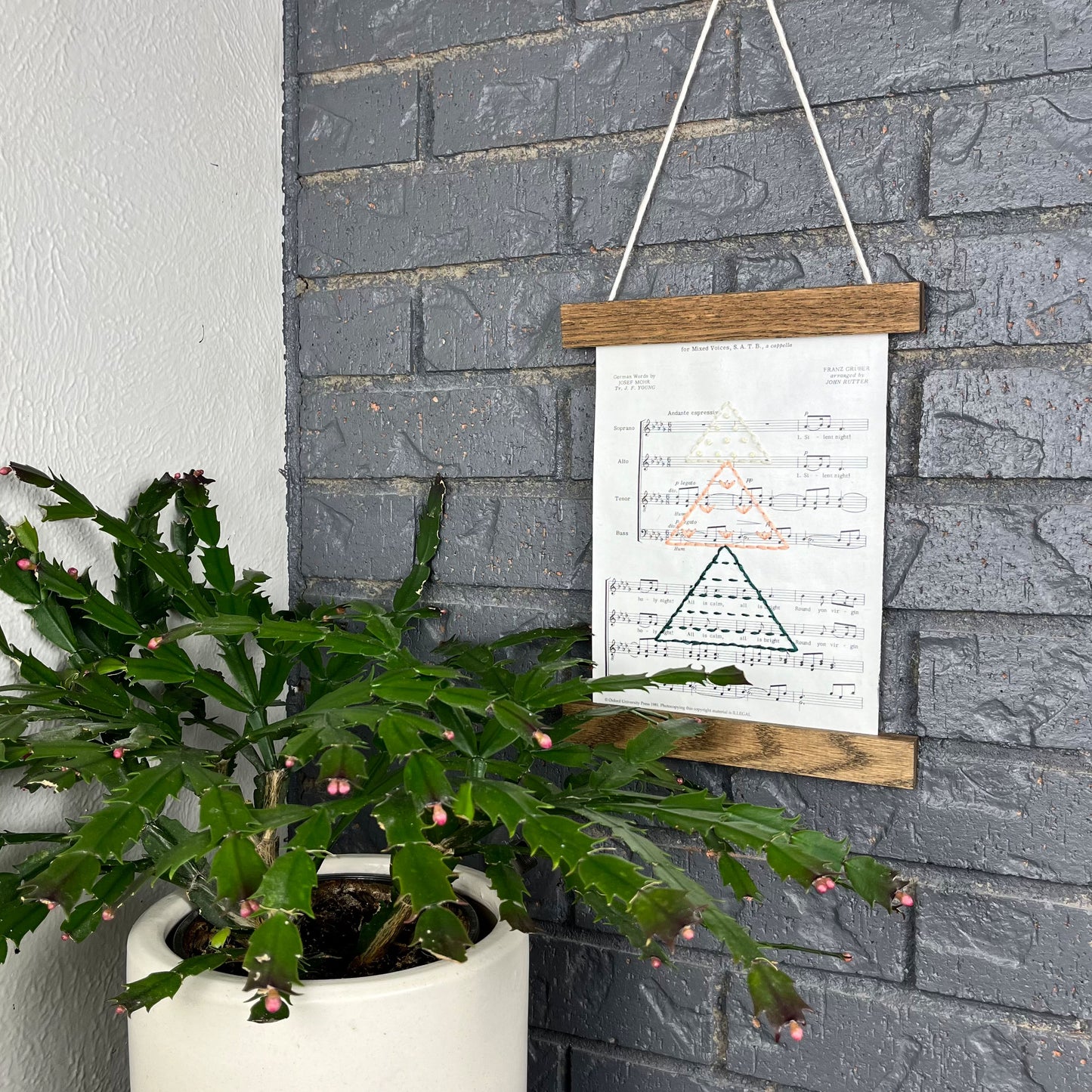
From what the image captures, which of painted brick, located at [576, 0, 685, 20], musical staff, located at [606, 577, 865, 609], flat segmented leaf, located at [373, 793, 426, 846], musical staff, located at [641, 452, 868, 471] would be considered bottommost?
flat segmented leaf, located at [373, 793, 426, 846]

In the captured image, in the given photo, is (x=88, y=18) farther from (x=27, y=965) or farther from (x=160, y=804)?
(x=27, y=965)

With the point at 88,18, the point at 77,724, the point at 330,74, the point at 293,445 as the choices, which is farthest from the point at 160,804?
the point at 330,74

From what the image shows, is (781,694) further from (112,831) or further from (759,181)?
(112,831)

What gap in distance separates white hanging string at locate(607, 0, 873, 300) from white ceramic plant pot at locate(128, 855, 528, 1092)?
733 millimetres

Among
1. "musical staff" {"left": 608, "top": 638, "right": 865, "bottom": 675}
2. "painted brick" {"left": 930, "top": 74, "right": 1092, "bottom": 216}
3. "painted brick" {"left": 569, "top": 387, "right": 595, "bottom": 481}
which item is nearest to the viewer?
"painted brick" {"left": 930, "top": 74, "right": 1092, "bottom": 216}

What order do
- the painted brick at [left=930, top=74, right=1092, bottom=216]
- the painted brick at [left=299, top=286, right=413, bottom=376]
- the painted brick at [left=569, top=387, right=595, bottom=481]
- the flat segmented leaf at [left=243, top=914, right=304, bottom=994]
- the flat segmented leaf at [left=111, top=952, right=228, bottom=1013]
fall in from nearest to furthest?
the flat segmented leaf at [left=243, top=914, right=304, bottom=994] → the flat segmented leaf at [left=111, top=952, right=228, bottom=1013] → the painted brick at [left=930, top=74, right=1092, bottom=216] → the painted brick at [left=569, top=387, right=595, bottom=481] → the painted brick at [left=299, top=286, right=413, bottom=376]

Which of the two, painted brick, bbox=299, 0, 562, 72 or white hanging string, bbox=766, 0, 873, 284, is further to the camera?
painted brick, bbox=299, 0, 562, 72

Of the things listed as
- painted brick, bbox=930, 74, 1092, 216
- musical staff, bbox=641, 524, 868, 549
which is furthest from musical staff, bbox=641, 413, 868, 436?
painted brick, bbox=930, 74, 1092, 216

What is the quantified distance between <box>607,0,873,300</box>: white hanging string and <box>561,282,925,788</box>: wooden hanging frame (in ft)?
0.12

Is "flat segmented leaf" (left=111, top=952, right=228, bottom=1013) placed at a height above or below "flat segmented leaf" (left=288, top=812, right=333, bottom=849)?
below

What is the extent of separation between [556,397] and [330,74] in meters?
0.53

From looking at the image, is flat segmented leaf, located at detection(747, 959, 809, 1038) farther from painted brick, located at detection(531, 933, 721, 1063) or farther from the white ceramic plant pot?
painted brick, located at detection(531, 933, 721, 1063)

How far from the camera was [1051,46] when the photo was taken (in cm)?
98

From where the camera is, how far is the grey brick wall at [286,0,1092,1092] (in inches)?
39.8
